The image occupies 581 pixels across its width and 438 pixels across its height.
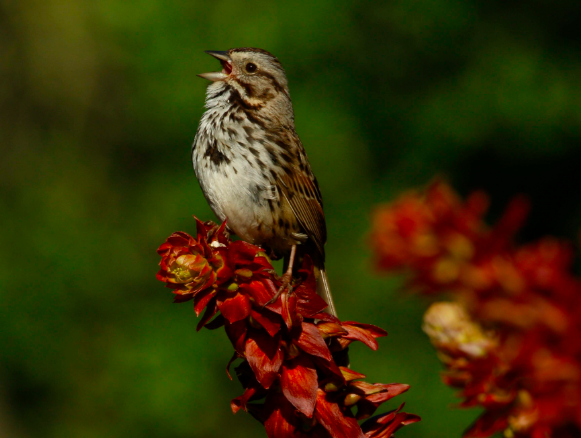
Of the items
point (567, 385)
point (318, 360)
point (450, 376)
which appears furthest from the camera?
point (318, 360)

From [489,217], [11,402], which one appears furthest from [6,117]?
[489,217]

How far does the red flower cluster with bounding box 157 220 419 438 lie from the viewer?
129cm

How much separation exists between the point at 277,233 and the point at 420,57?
4.47 metres

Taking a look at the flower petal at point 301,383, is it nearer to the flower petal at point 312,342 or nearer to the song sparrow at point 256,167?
the flower petal at point 312,342

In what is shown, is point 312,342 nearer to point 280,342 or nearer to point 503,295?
point 280,342

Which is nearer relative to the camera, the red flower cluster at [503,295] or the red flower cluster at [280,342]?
the red flower cluster at [503,295]

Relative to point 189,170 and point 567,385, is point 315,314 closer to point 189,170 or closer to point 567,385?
point 567,385

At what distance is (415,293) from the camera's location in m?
0.85

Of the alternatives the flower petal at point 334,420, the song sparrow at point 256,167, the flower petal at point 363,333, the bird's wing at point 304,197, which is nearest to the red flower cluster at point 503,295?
the flower petal at point 334,420

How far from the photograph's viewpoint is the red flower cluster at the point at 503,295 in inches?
28.2

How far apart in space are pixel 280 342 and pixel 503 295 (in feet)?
2.13

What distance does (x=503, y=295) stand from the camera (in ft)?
2.46

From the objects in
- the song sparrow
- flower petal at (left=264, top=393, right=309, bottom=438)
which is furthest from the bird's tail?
flower petal at (left=264, top=393, right=309, bottom=438)

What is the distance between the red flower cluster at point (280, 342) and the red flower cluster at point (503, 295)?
1.29ft
